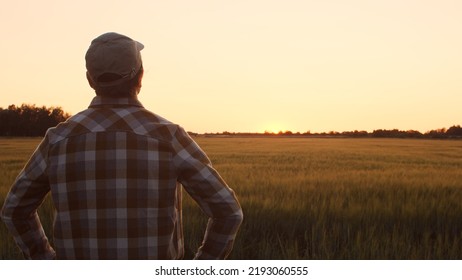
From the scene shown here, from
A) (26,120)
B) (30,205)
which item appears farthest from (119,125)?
(26,120)

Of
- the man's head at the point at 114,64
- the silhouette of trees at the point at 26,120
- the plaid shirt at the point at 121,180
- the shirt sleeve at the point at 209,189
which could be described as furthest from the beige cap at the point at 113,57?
the silhouette of trees at the point at 26,120

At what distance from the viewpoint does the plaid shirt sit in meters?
1.66

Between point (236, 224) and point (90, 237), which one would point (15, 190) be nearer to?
point (90, 237)

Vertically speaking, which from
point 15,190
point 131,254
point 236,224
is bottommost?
point 131,254

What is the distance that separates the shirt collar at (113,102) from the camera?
172 cm

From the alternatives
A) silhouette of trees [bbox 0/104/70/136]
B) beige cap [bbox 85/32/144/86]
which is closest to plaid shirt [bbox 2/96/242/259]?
beige cap [bbox 85/32/144/86]

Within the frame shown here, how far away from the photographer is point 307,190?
17.7 feet

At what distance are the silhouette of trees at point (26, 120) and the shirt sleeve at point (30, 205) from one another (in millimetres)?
29282

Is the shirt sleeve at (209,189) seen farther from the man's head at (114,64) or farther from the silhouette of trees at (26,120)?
the silhouette of trees at (26,120)

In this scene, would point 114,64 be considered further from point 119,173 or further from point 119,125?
point 119,173

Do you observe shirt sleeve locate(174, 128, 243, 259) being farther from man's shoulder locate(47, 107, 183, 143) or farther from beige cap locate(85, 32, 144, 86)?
beige cap locate(85, 32, 144, 86)

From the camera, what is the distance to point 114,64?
5.49ft
